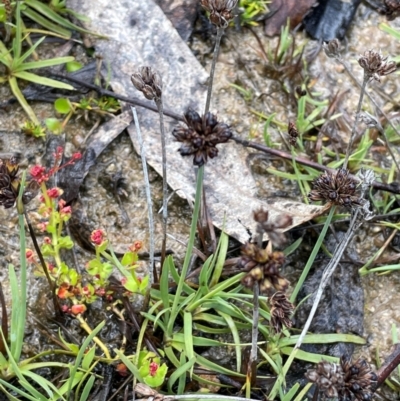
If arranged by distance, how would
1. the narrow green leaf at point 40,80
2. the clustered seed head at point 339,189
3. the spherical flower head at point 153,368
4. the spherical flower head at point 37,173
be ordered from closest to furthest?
1. the clustered seed head at point 339,189
2. the spherical flower head at point 153,368
3. the spherical flower head at point 37,173
4. the narrow green leaf at point 40,80

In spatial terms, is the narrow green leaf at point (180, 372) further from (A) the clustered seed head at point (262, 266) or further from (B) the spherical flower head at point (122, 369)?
(A) the clustered seed head at point (262, 266)

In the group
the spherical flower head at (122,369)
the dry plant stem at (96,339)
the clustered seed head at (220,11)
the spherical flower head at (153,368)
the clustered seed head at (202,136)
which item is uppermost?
the clustered seed head at (220,11)

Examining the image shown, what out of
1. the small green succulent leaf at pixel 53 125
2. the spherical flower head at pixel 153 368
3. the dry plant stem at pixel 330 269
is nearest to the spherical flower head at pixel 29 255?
the spherical flower head at pixel 153 368

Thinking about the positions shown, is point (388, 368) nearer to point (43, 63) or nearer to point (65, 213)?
point (65, 213)

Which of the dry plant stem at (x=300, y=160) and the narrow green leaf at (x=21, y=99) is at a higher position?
the dry plant stem at (x=300, y=160)

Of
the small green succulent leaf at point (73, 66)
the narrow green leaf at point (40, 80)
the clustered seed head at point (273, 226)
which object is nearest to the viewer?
the clustered seed head at point (273, 226)

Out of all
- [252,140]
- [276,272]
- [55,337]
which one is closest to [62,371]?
[55,337]

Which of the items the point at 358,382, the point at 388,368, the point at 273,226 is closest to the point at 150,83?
the point at 273,226
